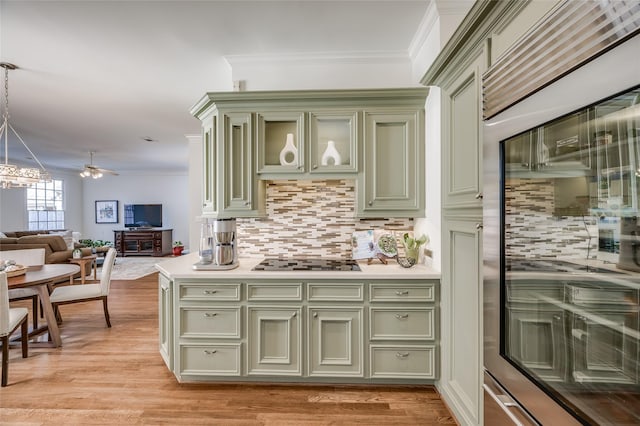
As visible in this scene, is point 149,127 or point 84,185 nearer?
point 149,127

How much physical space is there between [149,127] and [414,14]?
4724 mm

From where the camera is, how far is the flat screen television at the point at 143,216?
1018 cm

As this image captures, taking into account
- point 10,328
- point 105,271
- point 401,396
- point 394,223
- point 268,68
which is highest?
point 268,68

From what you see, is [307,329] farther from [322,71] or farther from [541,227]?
[322,71]

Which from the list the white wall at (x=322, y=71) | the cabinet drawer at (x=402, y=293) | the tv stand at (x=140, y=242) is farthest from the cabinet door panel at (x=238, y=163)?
the tv stand at (x=140, y=242)

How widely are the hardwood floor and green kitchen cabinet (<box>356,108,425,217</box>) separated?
137 cm

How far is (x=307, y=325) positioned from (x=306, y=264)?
51 cm

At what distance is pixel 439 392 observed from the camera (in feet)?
7.16

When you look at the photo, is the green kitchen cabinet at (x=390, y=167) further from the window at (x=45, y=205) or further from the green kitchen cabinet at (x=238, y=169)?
the window at (x=45, y=205)

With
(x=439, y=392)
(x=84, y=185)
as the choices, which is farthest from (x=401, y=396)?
(x=84, y=185)

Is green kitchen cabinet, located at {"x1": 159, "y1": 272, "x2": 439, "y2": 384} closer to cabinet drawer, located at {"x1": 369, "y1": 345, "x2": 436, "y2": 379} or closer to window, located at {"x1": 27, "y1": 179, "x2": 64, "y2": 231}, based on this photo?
cabinet drawer, located at {"x1": 369, "y1": 345, "x2": 436, "y2": 379}

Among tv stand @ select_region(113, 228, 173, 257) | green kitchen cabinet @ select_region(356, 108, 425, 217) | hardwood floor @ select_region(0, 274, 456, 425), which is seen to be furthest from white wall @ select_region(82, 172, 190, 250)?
green kitchen cabinet @ select_region(356, 108, 425, 217)

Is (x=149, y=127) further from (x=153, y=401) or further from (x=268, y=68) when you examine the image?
(x=153, y=401)

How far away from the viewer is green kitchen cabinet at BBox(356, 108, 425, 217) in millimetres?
2506
